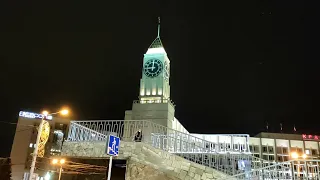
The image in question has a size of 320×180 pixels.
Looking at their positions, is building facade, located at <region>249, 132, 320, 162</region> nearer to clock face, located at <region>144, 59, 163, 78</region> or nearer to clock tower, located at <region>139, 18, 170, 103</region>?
clock tower, located at <region>139, 18, 170, 103</region>

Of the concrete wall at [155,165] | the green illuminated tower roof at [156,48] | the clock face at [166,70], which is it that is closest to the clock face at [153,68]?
the clock face at [166,70]

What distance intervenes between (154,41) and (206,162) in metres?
42.5

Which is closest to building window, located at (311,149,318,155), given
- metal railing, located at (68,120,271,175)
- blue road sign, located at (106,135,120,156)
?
metal railing, located at (68,120,271,175)

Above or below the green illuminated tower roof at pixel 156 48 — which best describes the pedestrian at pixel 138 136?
below

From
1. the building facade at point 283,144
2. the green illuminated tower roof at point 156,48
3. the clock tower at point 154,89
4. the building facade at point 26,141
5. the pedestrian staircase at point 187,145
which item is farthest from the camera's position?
the building facade at point 283,144

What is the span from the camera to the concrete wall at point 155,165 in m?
12.2

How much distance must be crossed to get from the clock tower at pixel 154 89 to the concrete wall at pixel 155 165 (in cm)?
2790

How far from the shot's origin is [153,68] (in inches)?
1922

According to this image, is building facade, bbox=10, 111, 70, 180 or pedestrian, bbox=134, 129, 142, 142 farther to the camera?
building facade, bbox=10, 111, 70, 180

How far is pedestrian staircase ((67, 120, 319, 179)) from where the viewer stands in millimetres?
13445

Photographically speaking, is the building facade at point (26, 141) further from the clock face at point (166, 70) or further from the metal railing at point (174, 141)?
the metal railing at point (174, 141)

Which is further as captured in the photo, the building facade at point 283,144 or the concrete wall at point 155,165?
the building facade at point 283,144

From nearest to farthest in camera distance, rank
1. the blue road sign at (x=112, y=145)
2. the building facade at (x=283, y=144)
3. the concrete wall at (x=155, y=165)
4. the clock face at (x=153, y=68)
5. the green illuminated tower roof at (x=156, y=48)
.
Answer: the blue road sign at (x=112, y=145), the concrete wall at (x=155, y=165), the clock face at (x=153, y=68), the green illuminated tower roof at (x=156, y=48), the building facade at (x=283, y=144)

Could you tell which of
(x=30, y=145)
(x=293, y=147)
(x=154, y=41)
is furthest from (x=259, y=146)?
(x=30, y=145)
